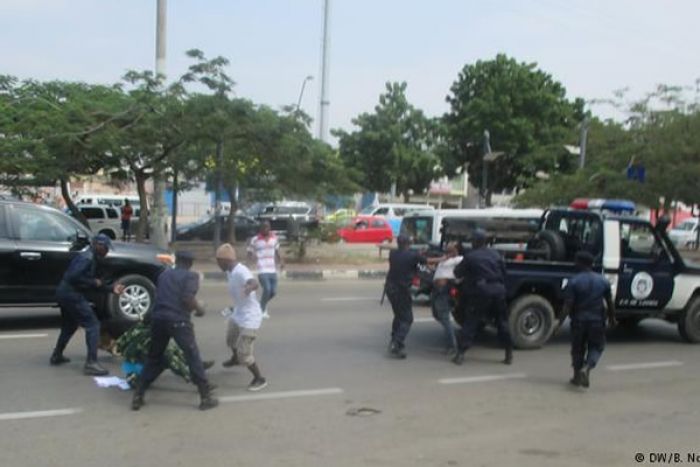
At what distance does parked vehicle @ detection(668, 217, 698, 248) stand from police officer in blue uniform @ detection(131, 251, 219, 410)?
32.3 m

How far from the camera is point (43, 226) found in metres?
10.7

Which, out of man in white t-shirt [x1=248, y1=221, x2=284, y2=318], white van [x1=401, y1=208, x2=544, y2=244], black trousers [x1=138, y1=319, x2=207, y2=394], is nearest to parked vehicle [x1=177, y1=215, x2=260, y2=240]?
white van [x1=401, y1=208, x2=544, y2=244]

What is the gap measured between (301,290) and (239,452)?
10.9 metres

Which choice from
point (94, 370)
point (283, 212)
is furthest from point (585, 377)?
point (283, 212)

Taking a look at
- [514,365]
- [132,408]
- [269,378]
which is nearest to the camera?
[132,408]

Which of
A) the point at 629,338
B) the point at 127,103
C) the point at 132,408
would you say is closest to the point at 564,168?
the point at 127,103

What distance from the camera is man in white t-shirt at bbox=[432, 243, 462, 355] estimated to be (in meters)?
9.30

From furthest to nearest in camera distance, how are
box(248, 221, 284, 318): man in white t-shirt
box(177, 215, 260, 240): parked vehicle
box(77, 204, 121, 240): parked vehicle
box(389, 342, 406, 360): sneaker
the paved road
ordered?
box(77, 204, 121, 240): parked vehicle → box(177, 215, 260, 240): parked vehicle → box(248, 221, 284, 318): man in white t-shirt → box(389, 342, 406, 360): sneaker → the paved road

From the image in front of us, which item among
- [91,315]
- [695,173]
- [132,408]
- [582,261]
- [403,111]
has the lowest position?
[132,408]

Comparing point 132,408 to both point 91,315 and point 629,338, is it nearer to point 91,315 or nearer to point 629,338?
point 91,315

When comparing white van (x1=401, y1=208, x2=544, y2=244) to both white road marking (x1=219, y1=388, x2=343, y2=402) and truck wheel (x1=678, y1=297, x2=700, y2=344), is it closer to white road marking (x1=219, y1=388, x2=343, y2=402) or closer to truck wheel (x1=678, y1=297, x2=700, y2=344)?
truck wheel (x1=678, y1=297, x2=700, y2=344)

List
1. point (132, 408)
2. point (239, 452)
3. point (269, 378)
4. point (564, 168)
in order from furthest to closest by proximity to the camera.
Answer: point (564, 168), point (269, 378), point (132, 408), point (239, 452)

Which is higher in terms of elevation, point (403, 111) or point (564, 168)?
point (403, 111)

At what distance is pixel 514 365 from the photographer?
28.8 feet
